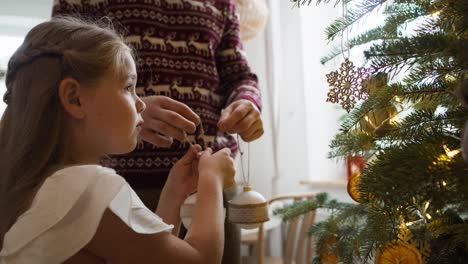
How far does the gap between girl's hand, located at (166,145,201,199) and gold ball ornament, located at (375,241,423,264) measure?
0.38 metres

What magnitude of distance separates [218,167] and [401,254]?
344 millimetres

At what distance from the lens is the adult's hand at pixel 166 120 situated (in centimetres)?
79

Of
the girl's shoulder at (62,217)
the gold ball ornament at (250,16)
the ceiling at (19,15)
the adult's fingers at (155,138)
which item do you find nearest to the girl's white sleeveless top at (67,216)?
the girl's shoulder at (62,217)

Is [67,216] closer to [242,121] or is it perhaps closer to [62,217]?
[62,217]

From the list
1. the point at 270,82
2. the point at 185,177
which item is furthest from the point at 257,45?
the point at 185,177

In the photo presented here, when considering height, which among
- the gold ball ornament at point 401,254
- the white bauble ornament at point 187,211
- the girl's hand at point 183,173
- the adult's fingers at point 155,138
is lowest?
the gold ball ornament at point 401,254

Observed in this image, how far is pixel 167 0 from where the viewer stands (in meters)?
0.95

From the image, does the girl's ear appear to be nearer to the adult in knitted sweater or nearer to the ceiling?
the adult in knitted sweater

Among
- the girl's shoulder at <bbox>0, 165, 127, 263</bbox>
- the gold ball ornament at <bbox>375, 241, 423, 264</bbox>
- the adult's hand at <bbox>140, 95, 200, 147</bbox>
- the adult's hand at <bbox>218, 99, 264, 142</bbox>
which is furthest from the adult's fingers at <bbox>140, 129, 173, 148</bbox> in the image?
the gold ball ornament at <bbox>375, 241, 423, 264</bbox>

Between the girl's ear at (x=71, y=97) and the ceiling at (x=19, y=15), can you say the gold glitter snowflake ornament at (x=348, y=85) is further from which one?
the ceiling at (x=19, y=15)

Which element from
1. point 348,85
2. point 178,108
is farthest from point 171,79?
point 348,85

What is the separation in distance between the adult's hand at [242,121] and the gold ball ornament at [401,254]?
0.33 m

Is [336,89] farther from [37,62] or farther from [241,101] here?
[37,62]

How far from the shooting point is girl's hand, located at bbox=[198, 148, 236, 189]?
2.51 ft
